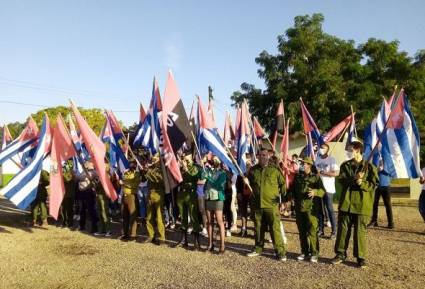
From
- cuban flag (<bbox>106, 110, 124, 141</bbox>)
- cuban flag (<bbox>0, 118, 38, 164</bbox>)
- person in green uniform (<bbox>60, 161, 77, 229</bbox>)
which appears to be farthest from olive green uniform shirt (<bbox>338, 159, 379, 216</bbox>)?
cuban flag (<bbox>0, 118, 38, 164</bbox>)

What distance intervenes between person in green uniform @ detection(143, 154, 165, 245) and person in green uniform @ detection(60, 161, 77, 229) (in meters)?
3.27

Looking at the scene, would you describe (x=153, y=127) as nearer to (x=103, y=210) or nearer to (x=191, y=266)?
(x=103, y=210)

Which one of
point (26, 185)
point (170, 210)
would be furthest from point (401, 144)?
point (26, 185)

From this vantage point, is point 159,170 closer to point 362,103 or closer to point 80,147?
point 80,147

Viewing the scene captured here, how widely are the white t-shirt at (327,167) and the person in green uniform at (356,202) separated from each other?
1.83m

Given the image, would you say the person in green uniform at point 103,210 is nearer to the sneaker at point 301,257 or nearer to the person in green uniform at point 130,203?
the person in green uniform at point 130,203

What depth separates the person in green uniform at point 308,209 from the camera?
7.49m

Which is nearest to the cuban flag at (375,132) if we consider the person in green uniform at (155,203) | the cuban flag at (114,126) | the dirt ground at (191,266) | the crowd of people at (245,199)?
the crowd of people at (245,199)

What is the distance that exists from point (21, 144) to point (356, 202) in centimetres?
874

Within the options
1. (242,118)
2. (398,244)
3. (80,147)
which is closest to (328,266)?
(398,244)

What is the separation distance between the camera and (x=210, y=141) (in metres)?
8.77

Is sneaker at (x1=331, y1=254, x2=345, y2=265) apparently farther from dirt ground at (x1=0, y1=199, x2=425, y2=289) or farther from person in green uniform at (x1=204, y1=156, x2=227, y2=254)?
person in green uniform at (x1=204, y1=156, x2=227, y2=254)

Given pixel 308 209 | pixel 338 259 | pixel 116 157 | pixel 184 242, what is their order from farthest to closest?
pixel 116 157, pixel 184 242, pixel 308 209, pixel 338 259

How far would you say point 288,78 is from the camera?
2342cm
